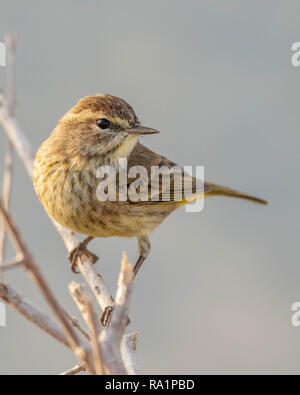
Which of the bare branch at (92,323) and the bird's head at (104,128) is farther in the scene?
the bird's head at (104,128)

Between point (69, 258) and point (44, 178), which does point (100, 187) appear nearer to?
point (44, 178)

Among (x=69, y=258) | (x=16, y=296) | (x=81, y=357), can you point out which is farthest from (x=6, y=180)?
(x=69, y=258)

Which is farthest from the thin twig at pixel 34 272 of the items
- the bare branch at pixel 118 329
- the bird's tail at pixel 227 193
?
the bird's tail at pixel 227 193

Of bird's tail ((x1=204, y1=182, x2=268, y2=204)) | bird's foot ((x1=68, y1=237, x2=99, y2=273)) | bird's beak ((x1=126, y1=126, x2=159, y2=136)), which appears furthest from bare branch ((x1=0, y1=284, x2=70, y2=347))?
bird's tail ((x1=204, y1=182, x2=268, y2=204))

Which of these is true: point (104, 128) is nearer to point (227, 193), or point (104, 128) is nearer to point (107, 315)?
point (107, 315)

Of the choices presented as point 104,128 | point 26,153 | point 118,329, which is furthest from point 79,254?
point 118,329

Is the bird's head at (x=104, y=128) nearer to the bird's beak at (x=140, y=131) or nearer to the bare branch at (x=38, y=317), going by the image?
Result: the bird's beak at (x=140, y=131)

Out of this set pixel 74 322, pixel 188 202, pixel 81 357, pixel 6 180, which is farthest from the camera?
pixel 188 202
